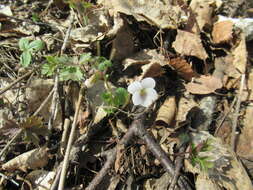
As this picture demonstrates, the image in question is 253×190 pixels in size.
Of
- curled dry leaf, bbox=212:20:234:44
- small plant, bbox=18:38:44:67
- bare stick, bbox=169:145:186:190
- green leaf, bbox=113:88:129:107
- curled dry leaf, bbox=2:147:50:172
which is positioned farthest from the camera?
curled dry leaf, bbox=212:20:234:44

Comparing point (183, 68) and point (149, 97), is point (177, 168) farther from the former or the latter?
point (183, 68)

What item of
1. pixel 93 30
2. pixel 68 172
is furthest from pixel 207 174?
pixel 93 30

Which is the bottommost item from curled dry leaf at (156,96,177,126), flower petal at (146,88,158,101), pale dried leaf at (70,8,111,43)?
curled dry leaf at (156,96,177,126)

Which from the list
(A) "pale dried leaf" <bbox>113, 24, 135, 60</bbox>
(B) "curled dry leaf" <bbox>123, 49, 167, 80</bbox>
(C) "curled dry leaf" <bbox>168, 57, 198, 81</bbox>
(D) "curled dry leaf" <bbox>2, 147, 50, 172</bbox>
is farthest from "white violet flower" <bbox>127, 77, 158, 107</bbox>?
(D) "curled dry leaf" <bbox>2, 147, 50, 172</bbox>

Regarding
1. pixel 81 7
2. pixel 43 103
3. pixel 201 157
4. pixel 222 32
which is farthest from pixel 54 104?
pixel 222 32

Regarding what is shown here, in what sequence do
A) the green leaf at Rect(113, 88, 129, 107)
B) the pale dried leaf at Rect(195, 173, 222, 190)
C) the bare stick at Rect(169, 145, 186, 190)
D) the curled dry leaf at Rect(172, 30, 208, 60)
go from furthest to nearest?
the curled dry leaf at Rect(172, 30, 208, 60)
the green leaf at Rect(113, 88, 129, 107)
the pale dried leaf at Rect(195, 173, 222, 190)
the bare stick at Rect(169, 145, 186, 190)

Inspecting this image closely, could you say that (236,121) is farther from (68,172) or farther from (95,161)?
(68,172)

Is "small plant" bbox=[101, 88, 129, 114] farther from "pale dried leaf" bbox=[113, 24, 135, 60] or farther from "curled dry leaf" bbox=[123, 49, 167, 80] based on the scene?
"pale dried leaf" bbox=[113, 24, 135, 60]
